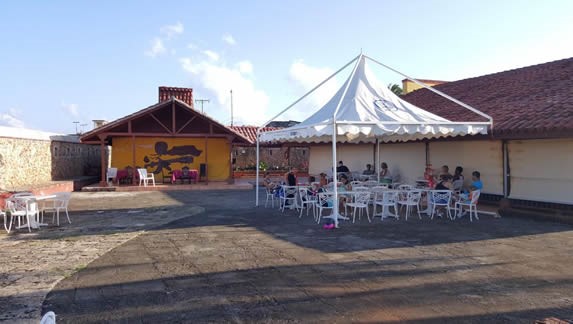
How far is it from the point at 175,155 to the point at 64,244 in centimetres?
1363

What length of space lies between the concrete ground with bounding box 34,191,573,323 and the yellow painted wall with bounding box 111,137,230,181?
12.6 m

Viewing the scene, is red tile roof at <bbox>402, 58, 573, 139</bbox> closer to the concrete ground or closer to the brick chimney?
the concrete ground

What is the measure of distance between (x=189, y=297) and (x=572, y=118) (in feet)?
26.3

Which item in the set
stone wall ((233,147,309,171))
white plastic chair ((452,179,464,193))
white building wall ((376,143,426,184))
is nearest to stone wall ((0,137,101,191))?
stone wall ((233,147,309,171))

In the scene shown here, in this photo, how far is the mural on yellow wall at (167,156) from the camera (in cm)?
2067

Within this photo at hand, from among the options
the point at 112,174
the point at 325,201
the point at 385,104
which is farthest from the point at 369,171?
the point at 112,174

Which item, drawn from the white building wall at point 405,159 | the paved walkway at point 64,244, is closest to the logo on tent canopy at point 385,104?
the white building wall at point 405,159

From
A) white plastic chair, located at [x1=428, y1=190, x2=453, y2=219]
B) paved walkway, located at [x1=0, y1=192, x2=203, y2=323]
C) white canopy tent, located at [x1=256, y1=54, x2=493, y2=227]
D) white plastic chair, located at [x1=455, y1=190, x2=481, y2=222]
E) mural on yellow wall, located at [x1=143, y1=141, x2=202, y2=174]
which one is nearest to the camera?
paved walkway, located at [x1=0, y1=192, x2=203, y2=323]

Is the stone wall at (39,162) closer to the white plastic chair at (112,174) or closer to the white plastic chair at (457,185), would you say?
the white plastic chair at (112,174)

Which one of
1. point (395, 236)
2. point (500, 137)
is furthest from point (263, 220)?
point (500, 137)

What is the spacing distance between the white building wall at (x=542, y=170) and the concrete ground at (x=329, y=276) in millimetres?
1115

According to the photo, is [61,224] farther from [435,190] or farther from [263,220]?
[435,190]

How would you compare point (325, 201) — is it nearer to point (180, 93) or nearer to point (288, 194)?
point (288, 194)

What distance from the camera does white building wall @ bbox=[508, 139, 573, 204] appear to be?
9.18m
